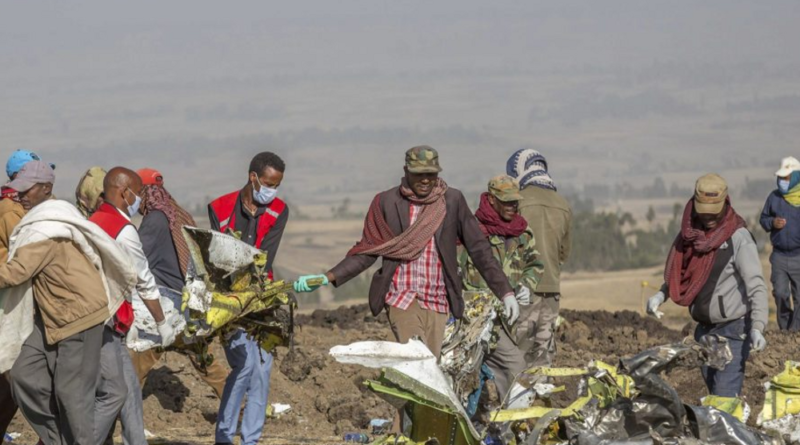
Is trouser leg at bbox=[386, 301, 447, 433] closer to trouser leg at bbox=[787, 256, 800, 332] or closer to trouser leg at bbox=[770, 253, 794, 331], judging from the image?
trouser leg at bbox=[770, 253, 794, 331]

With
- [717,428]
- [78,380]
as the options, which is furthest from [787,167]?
[78,380]

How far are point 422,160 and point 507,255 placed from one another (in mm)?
1251

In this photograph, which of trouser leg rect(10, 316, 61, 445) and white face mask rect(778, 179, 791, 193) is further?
white face mask rect(778, 179, 791, 193)

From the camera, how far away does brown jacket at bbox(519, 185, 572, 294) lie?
978 centimetres

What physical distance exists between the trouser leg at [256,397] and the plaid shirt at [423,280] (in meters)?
0.95

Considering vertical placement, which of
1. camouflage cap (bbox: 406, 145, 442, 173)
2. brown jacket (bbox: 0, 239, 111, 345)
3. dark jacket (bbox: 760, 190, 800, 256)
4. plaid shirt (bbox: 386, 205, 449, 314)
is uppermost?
camouflage cap (bbox: 406, 145, 442, 173)

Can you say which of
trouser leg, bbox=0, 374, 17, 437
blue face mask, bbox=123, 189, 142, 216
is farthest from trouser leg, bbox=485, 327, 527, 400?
trouser leg, bbox=0, 374, 17, 437

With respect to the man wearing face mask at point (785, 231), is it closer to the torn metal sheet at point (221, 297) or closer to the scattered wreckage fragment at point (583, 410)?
the torn metal sheet at point (221, 297)

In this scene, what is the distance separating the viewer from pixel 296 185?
285 feet

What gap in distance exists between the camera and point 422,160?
27.7 feet

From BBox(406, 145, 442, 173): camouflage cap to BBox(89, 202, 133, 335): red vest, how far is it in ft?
5.43

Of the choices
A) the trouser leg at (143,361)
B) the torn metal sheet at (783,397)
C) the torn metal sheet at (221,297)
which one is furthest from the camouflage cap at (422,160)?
the torn metal sheet at (783,397)

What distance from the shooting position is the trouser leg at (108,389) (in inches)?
300

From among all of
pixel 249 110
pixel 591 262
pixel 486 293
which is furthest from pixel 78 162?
pixel 486 293
